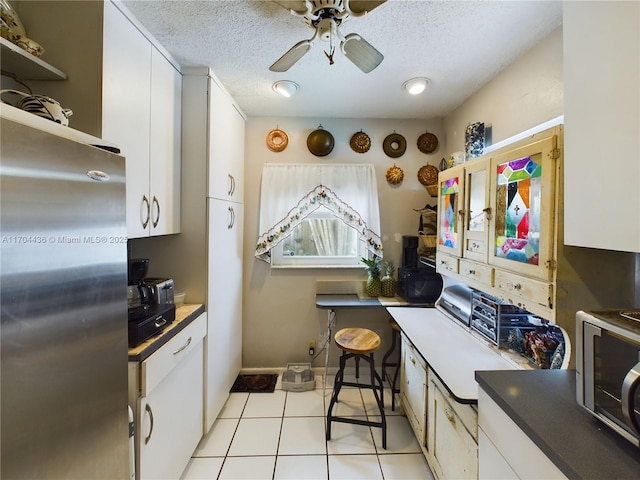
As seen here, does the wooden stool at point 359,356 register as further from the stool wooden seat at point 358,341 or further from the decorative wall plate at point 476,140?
the decorative wall plate at point 476,140

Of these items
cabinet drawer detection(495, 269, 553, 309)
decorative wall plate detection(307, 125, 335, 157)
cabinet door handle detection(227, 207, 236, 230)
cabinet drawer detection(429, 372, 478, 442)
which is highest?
decorative wall plate detection(307, 125, 335, 157)

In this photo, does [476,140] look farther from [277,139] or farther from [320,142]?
[277,139]

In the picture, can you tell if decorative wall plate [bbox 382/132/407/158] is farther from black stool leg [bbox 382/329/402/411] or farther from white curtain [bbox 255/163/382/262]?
black stool leg [bbox 382/329/402/411]

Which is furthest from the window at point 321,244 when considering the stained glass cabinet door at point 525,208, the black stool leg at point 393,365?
the stained glass cabinet door at point 525,208

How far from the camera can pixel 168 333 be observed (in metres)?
1.44

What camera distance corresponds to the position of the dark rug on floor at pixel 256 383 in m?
2.51

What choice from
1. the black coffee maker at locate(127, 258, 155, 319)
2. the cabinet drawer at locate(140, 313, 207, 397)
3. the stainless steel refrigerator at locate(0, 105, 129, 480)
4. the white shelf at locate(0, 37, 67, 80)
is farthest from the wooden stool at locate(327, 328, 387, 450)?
the white shelf at locate(0, 37, 67, 80)

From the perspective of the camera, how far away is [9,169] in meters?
0.57

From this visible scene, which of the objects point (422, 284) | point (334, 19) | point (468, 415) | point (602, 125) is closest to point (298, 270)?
point (422, 284)

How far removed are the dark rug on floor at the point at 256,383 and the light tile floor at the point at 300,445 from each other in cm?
12

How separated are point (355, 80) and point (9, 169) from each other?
1.94 meters

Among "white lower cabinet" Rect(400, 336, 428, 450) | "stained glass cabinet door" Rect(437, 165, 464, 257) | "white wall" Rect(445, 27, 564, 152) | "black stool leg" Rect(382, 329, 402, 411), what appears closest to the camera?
"white wall" Rect(445, 27, 564, 152)

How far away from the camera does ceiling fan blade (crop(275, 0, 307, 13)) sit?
3.65 ft

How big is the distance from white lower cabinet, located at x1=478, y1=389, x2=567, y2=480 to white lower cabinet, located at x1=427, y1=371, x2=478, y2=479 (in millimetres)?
78
